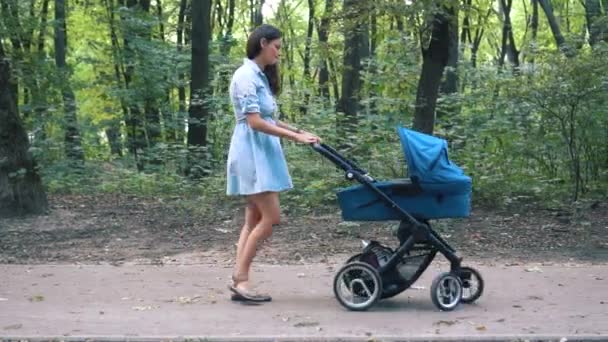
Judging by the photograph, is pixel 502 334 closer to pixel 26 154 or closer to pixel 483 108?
pixel 26 154

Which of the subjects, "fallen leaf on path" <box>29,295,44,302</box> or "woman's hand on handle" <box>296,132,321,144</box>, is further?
"fallen leaf on path" <box>29,295,44,302</box>

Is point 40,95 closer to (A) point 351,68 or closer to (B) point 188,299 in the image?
(A) point 351,68

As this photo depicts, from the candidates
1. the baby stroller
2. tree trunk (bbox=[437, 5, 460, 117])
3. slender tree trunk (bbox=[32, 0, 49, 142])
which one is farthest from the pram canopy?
slender tree trunk (bbox=[32, 0, 49, 142])

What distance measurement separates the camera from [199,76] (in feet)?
57.9

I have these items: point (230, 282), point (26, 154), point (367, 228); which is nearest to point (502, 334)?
point (230, 282)

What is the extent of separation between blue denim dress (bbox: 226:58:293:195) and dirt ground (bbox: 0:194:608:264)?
2.08m

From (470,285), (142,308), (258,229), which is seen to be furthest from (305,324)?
(470,285)

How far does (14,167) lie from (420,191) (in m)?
5.97

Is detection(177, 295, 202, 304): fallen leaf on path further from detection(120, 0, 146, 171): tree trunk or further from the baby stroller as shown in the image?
detection(120, 0, 146, 171): tree trunk

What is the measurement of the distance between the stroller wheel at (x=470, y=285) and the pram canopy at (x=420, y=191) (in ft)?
1.82

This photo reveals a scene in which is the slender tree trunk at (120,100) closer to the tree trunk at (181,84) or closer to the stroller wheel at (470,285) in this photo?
the tree trunk at (181,84)

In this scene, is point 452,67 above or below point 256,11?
below

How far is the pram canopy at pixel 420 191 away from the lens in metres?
5.67

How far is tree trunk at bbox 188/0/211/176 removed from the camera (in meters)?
17.1
